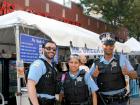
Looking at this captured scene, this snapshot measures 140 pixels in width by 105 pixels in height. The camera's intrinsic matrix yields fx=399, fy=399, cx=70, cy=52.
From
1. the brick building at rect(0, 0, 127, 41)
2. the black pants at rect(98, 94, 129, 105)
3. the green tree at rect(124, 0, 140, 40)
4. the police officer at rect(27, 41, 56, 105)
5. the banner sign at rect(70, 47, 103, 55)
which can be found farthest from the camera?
the green tree at rect(124, 0, 140, 40)

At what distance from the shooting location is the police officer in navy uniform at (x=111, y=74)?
5707mm

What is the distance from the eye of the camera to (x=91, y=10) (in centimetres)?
2892

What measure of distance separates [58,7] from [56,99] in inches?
620

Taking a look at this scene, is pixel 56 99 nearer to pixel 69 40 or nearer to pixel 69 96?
pixel 69 96

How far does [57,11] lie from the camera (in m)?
21.0

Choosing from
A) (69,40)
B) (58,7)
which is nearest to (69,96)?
(69,40)

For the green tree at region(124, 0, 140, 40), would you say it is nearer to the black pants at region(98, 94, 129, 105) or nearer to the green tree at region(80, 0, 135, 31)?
the green tree at region(80, 0, 135, 31)

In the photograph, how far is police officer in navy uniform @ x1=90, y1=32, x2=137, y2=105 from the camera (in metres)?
5.71

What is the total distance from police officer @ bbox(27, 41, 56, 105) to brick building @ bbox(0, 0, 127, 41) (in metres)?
8.86

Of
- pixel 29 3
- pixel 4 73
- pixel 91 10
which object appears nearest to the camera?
pixel 4 73

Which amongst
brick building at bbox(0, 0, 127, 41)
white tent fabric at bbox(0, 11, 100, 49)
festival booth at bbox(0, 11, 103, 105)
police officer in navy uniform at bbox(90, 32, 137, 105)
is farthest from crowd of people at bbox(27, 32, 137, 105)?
brick building at bbox(0, 0, 127, 41)

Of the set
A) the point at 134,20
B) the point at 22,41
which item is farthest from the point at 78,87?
the point at 134,20

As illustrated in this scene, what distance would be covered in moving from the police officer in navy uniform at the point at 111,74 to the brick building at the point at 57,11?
8.72m

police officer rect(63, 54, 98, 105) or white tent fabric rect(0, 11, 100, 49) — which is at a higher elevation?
white tent fabric rect(0, 11, 100, 49)
